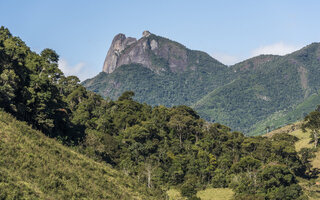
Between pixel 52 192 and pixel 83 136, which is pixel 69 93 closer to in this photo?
pixel 83 136

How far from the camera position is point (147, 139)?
306 feet

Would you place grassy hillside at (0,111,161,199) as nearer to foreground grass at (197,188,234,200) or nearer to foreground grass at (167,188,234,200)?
foreground grass at (167,188,234,200)

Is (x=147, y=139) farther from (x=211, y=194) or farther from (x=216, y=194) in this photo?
(x=216, y=194)

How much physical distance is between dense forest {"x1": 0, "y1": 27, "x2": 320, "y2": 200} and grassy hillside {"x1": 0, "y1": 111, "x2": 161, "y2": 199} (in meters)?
12.4

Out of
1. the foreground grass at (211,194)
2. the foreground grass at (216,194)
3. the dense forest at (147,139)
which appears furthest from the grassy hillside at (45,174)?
the foreground grass at (216,194)

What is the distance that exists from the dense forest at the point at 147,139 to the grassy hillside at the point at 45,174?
12374 millimetres

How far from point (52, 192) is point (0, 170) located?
15.2 feet

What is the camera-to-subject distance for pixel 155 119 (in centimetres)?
10312

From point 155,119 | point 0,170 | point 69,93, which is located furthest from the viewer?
point 69,93

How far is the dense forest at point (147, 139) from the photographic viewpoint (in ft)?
192

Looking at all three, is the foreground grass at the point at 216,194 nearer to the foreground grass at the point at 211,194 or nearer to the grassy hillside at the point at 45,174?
the foreground grass at the point at 211,194

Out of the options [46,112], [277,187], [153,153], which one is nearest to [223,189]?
[277,187]

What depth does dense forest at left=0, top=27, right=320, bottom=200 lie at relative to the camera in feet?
192

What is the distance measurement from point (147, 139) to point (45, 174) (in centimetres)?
6070
